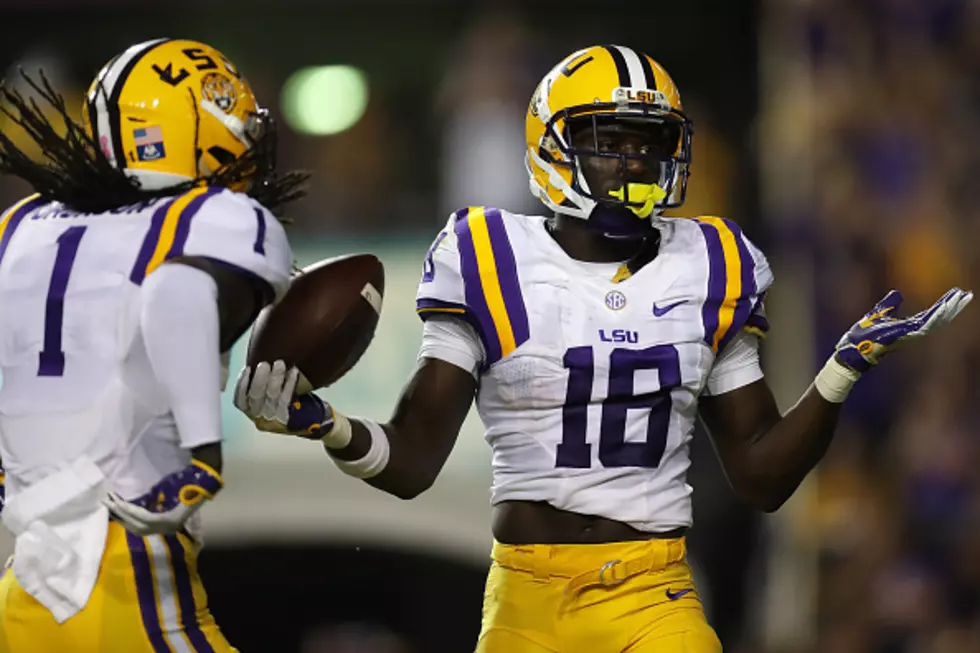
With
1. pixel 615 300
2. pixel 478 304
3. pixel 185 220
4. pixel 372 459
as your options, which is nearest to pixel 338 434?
pixel 372 459

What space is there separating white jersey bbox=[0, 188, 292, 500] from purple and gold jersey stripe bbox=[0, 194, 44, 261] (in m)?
0.07

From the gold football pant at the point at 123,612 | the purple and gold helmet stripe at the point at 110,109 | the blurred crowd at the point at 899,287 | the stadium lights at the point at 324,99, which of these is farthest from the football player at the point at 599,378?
the stadium lights at the point at 324,99

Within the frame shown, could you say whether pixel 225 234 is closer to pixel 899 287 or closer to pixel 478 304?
pixel 478 304

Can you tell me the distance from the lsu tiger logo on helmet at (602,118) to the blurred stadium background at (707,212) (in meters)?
3.07

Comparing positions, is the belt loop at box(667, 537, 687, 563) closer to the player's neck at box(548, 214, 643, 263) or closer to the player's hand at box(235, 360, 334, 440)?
the player's neck at box(548, 214, 643, 263)

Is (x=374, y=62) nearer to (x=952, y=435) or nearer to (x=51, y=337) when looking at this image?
(x=952, y=435)

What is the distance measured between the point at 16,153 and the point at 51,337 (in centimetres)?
40

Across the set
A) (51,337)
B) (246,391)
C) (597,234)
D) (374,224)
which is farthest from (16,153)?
(374,224)

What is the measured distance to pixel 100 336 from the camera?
8.70 ft

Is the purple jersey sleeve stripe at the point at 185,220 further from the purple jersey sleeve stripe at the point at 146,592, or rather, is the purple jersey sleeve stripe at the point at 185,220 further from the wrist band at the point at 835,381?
the wrist band at the point at 835,381

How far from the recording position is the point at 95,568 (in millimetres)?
2633

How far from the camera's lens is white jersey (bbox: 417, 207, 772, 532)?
2.99 meters

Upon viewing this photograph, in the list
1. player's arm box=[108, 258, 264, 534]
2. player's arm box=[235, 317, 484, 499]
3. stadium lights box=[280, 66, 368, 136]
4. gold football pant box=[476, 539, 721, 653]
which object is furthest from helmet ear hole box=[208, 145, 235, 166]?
stadium lights box=[280, 66, 368, 136]

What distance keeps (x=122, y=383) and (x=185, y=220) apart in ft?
0.91
